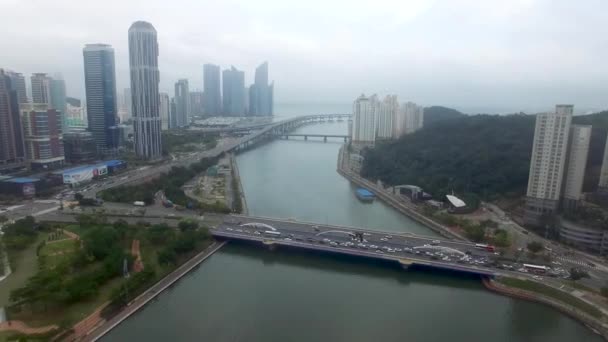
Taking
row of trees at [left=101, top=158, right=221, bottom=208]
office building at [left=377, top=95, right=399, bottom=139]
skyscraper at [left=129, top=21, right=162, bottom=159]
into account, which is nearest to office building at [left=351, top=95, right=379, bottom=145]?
office building at [left=377, top=95, right=399, bottom=139]

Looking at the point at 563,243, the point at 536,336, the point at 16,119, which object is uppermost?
the point at 16,119

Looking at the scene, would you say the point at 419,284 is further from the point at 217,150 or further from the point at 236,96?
the point at 236,96

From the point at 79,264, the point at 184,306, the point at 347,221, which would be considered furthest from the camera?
the point at 347,221

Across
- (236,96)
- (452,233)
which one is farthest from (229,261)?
(236,96)

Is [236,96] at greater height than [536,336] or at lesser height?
greater

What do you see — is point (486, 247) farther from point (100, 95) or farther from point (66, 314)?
point (100, 95)

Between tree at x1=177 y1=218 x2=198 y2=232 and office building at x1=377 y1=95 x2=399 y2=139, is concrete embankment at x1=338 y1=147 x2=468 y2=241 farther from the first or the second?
office building at x1=377 y1=95 x2=399 y2=139

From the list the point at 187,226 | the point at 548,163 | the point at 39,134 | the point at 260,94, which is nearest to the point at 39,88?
the point at 39,134

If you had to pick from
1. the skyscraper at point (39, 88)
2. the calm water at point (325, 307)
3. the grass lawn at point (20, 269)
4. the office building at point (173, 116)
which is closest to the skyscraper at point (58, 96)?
the skyscraper at point (39, 88)
